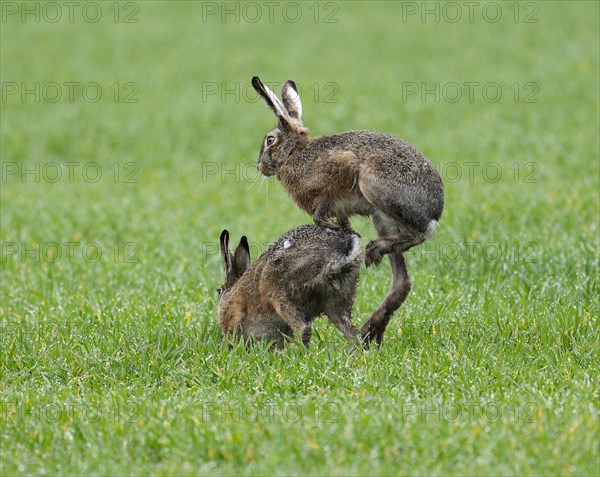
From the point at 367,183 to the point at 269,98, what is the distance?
0.89 metres

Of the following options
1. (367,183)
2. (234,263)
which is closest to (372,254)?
(367,183)

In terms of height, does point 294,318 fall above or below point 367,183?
below

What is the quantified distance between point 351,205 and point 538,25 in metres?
17.2

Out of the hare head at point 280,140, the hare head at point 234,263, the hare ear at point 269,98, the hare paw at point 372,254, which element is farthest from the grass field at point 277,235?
the hare ear at point 269,98

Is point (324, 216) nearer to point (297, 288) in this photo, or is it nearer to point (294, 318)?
point (297, 288)

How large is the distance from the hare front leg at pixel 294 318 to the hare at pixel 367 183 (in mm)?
412

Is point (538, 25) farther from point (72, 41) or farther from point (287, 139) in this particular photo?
point (287, 139)

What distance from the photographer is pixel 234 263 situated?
7.11 metres

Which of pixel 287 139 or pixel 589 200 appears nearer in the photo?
pixel 287 139

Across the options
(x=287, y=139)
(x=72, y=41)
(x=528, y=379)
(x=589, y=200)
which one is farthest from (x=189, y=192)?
(x=72, y=41)

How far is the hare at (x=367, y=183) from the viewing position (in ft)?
19.9

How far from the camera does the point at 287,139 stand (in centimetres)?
667

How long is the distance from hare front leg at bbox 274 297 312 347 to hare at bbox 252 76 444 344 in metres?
0.41

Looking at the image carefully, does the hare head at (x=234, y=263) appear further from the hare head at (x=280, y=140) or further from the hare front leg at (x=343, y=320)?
the hare front leg at (x=343, y=320)
